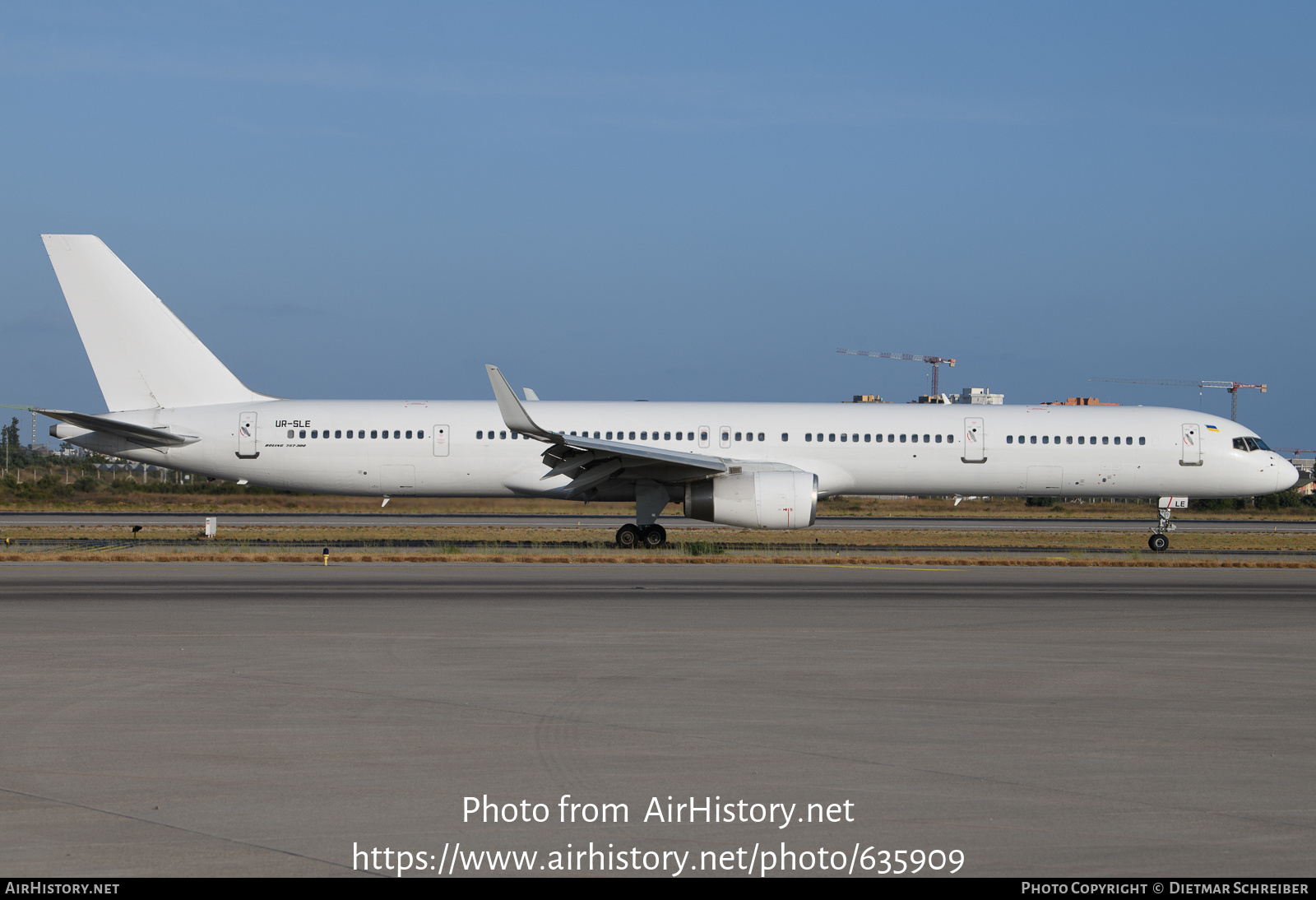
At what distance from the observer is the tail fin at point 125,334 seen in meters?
26.3

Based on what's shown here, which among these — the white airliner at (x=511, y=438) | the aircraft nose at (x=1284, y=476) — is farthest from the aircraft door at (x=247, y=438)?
the aircraft nose at (x=1284, y=476)

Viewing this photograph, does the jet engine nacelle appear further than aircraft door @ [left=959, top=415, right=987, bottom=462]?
No

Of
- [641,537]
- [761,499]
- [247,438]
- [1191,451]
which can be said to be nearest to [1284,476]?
[1191,451]

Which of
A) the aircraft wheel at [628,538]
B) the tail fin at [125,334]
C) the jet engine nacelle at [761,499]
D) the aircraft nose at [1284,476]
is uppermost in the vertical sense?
the tail fin at [125,334]

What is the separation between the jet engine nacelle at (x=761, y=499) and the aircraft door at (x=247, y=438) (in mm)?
10687

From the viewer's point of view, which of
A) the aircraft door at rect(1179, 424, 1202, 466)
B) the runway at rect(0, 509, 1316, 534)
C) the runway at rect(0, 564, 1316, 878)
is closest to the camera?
the runway at rect(0, 564, 1316, 878)

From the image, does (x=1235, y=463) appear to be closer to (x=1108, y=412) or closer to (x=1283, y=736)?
(x=1108, y=412)

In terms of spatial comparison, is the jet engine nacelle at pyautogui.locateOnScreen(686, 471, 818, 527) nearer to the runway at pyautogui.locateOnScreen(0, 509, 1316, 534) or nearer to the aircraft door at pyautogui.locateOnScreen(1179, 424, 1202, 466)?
the runway at pyautogui.locateOnScreen(0, 509, 1316, 534)

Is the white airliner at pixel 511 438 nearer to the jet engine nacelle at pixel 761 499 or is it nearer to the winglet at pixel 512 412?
the jet engine nacelle at pixel 761 499

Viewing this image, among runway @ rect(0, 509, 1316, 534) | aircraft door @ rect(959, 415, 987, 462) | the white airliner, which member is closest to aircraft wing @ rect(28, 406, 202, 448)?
the white airliner

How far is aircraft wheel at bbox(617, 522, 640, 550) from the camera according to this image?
2489 cm

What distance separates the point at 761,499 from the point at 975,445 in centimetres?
646

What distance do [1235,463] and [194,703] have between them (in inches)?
1013

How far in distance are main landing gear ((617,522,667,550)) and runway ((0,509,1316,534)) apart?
8.21 metres
